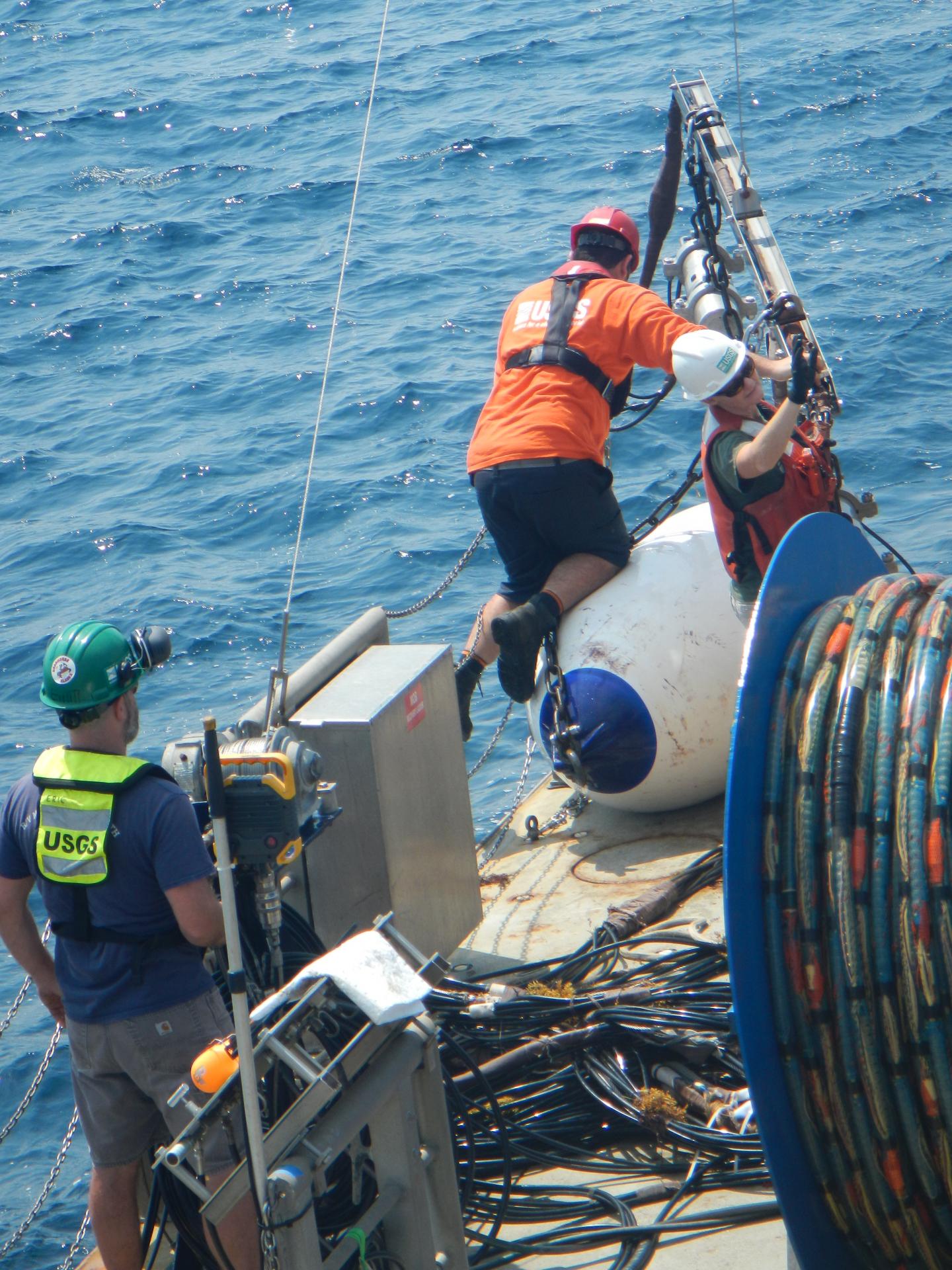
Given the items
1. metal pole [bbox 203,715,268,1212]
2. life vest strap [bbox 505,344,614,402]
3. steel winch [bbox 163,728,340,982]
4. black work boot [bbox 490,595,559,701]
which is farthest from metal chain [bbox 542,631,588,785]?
metal pole [bbox 203,715,268,1212]

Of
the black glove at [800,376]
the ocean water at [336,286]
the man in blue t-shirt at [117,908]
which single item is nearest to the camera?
the man in blue t-shirt at [117,908]

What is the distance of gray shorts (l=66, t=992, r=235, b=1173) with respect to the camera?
3.62 meters

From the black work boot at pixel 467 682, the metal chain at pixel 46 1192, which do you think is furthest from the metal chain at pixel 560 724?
the metal chain at pixel 46 1192

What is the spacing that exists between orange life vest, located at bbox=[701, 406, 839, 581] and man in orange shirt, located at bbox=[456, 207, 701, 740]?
1.64 ft

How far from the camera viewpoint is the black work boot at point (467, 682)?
6.05 meters

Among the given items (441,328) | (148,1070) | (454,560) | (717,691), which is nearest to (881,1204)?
(148,1070)

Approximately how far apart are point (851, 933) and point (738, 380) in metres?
2.45

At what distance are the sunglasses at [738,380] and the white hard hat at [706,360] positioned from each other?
0.01 m

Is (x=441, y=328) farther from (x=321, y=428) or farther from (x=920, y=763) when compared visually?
(x=920, y=763)

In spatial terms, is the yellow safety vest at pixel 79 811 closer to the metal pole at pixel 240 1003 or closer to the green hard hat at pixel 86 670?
the green hard hat at pixel 86 670

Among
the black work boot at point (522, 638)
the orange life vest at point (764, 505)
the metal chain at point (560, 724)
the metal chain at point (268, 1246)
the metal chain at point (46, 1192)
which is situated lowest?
the metal chain at point (46, 1192)

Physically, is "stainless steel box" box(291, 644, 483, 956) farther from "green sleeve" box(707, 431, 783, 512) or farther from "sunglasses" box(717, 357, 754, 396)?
"sunglasses" box(717, 357, 754, 396)

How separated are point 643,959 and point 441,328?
32.4 feet

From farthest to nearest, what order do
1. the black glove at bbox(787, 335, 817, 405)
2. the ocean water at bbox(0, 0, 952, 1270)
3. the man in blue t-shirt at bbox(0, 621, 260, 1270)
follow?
the ocean water at bbox(0, 0, 952, 1270) → the black glove at bbox(787, 335, 817, 405) → the man in blue t-shirt at bbox(0, 621, 260, 1270)
